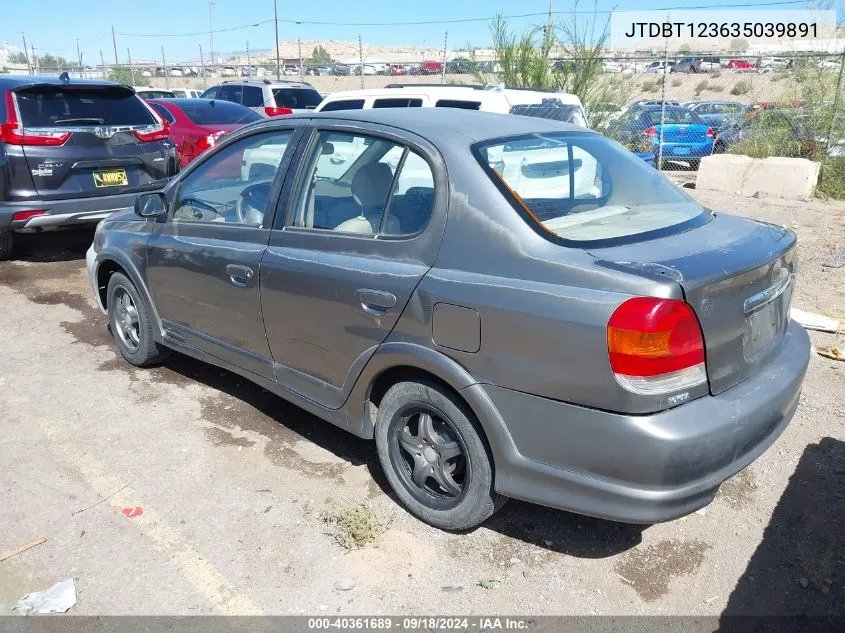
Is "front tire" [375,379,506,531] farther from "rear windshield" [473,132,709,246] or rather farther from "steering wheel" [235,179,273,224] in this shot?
"steering wheel" [235,179,273,224]

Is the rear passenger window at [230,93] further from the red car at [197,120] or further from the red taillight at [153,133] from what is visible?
the red taillight at [153,133]

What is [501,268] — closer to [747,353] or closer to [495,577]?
[747,353]

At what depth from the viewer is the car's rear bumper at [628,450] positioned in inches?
98.7

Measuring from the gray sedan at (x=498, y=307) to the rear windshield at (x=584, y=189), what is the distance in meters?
0.01

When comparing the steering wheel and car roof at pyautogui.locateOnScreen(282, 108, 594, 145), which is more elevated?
car roof at pyautogui.locateOnScreen(282, 108, 594, 145)

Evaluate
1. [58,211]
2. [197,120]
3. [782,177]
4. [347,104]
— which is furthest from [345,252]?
[782,177]

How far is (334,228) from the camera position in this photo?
11.3 feet

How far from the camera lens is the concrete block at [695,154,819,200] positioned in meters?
11.1

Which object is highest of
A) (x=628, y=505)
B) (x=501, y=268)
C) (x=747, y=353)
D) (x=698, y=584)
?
(x=501, y=268)

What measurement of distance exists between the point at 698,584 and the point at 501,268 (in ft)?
4.96

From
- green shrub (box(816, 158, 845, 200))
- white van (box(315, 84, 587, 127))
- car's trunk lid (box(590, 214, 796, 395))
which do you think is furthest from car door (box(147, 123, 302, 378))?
green shrub (box(816, 158, 845, 200))

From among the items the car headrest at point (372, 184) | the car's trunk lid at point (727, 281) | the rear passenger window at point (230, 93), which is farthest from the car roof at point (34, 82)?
the rear passenger window at point (230, 93)

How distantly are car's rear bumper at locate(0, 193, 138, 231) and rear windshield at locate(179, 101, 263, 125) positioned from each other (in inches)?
140

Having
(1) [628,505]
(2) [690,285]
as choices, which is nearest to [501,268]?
(2) [690,285]
